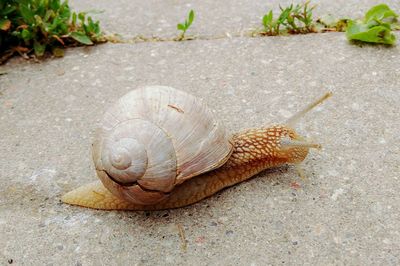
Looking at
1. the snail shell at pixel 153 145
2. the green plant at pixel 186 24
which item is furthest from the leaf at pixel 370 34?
the snail shell at pixel 153 145

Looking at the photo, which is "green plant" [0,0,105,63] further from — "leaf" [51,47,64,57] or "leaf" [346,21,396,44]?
"leaf" [346,21,396,44]

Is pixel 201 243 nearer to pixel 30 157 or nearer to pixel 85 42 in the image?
pixel 30 157

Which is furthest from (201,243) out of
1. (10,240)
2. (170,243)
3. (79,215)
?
(10,240)

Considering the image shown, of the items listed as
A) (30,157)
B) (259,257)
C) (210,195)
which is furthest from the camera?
(30,157)

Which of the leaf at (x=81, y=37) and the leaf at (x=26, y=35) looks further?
the leaf at (x=81, y=37)

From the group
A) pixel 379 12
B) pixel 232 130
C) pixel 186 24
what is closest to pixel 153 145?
pixel 232 130

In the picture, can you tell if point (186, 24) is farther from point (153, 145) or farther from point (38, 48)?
point (153, 145)

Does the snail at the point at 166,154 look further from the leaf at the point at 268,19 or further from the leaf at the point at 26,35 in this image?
the leaf at the point at 26,35
